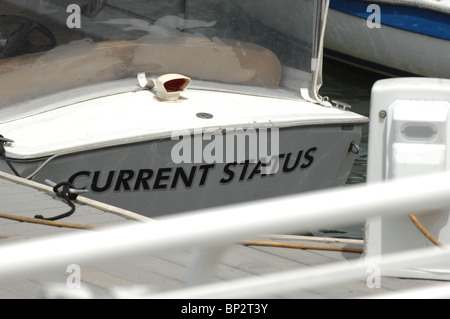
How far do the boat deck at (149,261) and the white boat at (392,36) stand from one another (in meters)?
7.45

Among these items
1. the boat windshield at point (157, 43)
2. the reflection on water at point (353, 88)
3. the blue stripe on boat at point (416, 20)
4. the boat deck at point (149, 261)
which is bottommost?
the boat deck at point (149, 261)

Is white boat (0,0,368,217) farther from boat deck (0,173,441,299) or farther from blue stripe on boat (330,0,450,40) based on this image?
blue stripe on boat (330,0,450,40)

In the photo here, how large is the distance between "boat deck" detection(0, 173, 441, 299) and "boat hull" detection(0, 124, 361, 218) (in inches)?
21.6

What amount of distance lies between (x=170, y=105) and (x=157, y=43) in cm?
57

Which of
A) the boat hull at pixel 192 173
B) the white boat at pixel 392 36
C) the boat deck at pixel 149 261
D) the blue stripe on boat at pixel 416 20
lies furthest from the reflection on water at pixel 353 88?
the boat deck at pixel 149 261

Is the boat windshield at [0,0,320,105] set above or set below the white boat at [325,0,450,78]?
below

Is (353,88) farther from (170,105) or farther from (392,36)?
(170,105)

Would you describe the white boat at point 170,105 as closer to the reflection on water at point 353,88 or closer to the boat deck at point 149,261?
the boat deck at point 149,261

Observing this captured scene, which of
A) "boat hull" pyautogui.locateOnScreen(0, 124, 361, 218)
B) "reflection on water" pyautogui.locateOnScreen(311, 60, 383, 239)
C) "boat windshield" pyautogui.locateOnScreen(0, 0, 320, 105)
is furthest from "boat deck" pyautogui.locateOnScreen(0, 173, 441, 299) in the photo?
"reflection on water" pyautogui.locateOnScreen(311, 60, 383, 239)

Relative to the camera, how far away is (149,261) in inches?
162

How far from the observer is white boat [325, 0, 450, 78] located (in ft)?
37.6

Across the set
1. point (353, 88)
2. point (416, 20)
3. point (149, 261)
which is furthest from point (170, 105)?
point (416, 20)

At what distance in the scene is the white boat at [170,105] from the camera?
5.78m
